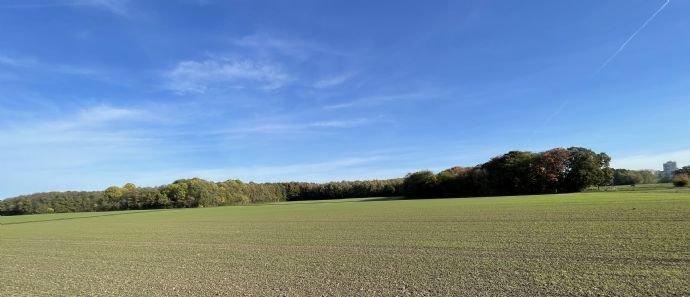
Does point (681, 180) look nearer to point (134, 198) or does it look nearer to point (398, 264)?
point (398, 264)

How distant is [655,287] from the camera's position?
9367 millimetres

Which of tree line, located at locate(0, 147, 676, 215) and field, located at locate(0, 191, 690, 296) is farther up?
tree line, located at locate(0, 147, 676, 215)

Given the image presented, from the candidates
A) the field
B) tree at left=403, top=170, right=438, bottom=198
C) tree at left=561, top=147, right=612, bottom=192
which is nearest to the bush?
tree at left=561, top=147, right=612, bottom=192

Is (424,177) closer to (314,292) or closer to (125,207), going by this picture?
(125,207)

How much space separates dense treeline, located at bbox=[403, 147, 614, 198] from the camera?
252ft

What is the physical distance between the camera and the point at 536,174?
7975cm

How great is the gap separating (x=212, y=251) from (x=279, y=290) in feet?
30.4

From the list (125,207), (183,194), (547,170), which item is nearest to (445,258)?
(547,170)

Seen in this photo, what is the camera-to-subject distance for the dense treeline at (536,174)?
76750 millimetres

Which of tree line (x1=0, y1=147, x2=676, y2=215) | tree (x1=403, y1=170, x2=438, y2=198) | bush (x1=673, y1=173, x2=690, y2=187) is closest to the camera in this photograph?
bush (x1=673, y1=173, x2=690, y2=187)

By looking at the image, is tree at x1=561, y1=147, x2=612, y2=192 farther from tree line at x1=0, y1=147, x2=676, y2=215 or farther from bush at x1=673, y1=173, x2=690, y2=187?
bush at x1=673, y1=173, x2=690, y2=187

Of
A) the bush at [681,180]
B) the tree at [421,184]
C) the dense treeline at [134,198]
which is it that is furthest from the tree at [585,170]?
the dense treeline at [134,198]

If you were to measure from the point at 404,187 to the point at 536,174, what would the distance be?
33.3 metres

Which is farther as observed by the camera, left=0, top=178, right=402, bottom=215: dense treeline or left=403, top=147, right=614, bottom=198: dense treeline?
left=0, top=178, right=402, bottom=215: dense treeline
